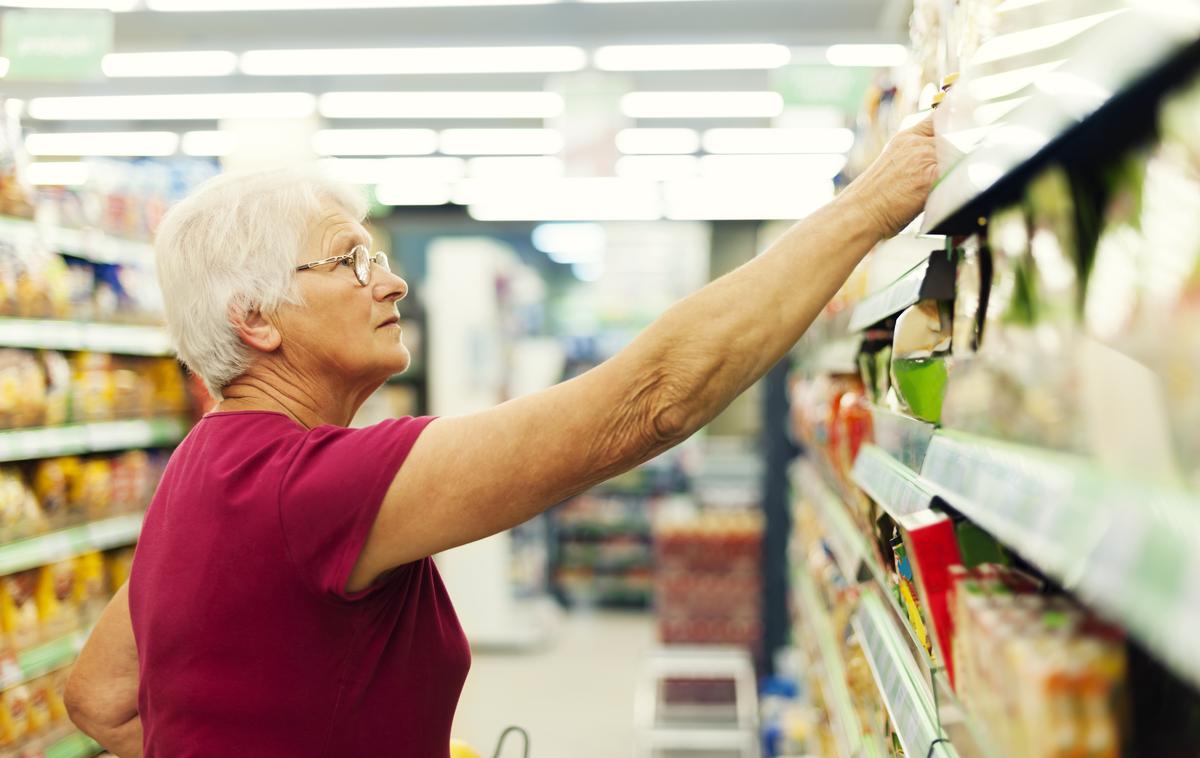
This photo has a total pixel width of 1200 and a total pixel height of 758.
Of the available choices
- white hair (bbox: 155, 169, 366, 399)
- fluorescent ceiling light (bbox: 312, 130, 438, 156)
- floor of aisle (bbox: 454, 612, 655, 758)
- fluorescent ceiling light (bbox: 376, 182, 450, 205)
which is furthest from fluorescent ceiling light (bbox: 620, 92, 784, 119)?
white hair (bbox: 155, 169, 366, 399)

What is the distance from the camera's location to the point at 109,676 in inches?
68.6

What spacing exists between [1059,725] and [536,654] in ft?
24.6

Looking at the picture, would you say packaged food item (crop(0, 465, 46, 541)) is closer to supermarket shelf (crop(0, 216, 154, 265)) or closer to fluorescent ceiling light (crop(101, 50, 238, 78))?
supermarket shelf (crop(0, 216, 154, 265))

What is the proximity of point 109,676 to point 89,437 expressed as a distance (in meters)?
1.88

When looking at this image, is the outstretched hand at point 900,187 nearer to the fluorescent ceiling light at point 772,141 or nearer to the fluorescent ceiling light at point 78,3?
the fluorescent ceiling light at point 78,3

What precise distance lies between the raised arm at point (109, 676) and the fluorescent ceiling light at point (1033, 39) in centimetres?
154

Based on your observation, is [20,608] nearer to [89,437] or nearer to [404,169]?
[89,437]

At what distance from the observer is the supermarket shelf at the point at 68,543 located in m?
3.02

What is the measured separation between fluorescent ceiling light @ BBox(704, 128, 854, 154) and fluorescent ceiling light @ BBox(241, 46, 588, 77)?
2.79 m

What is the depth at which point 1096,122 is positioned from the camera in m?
0.78

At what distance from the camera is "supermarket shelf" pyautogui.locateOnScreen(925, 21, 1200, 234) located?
23.1 inches

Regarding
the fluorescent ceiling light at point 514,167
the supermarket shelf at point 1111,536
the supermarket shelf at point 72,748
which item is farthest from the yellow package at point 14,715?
the fluorescent ceiling light at point 514,167

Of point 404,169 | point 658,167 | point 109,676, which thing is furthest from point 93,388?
point 658,167

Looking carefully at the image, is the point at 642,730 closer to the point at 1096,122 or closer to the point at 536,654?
the point at 536,654
